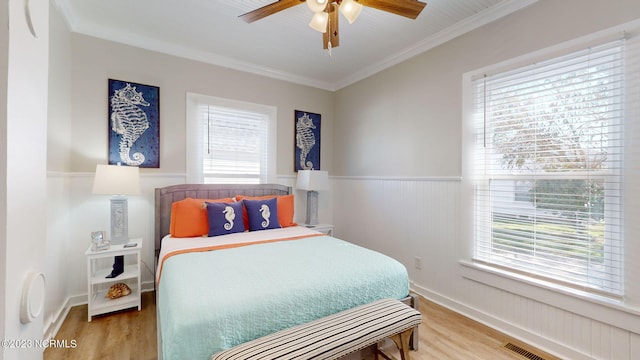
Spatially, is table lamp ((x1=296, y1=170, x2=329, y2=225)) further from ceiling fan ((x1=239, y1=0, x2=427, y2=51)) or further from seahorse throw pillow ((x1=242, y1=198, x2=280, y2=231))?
ceiling fan ((x1=239, y1=0, x2=427, y2=51))

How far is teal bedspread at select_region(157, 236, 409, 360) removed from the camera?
4.11ft

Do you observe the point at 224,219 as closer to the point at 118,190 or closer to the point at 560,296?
the point at 118,190

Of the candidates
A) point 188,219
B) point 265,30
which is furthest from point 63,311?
point 265,30

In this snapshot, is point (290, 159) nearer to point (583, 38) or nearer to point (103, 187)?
point (103, 187)

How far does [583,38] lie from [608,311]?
1808 millimetres

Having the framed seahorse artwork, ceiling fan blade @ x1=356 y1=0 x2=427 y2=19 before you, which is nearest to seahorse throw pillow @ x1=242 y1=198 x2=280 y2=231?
the framed seahorse artwork

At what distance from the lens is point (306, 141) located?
Result: 4.00 metres

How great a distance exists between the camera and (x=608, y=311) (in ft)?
5.62

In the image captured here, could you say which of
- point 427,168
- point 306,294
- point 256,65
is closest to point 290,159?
point 256,65

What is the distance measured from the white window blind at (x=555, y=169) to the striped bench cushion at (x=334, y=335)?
4.02 ft

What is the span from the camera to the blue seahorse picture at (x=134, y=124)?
2754mm

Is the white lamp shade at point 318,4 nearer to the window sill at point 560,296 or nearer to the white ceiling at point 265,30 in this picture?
the white ceiling at point 265,30

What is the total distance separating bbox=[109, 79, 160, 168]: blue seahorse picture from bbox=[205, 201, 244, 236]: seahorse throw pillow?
90cm

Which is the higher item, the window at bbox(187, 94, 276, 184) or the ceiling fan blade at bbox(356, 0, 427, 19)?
the ceiling fan blade at bbox(356, 0, 427, 19)
